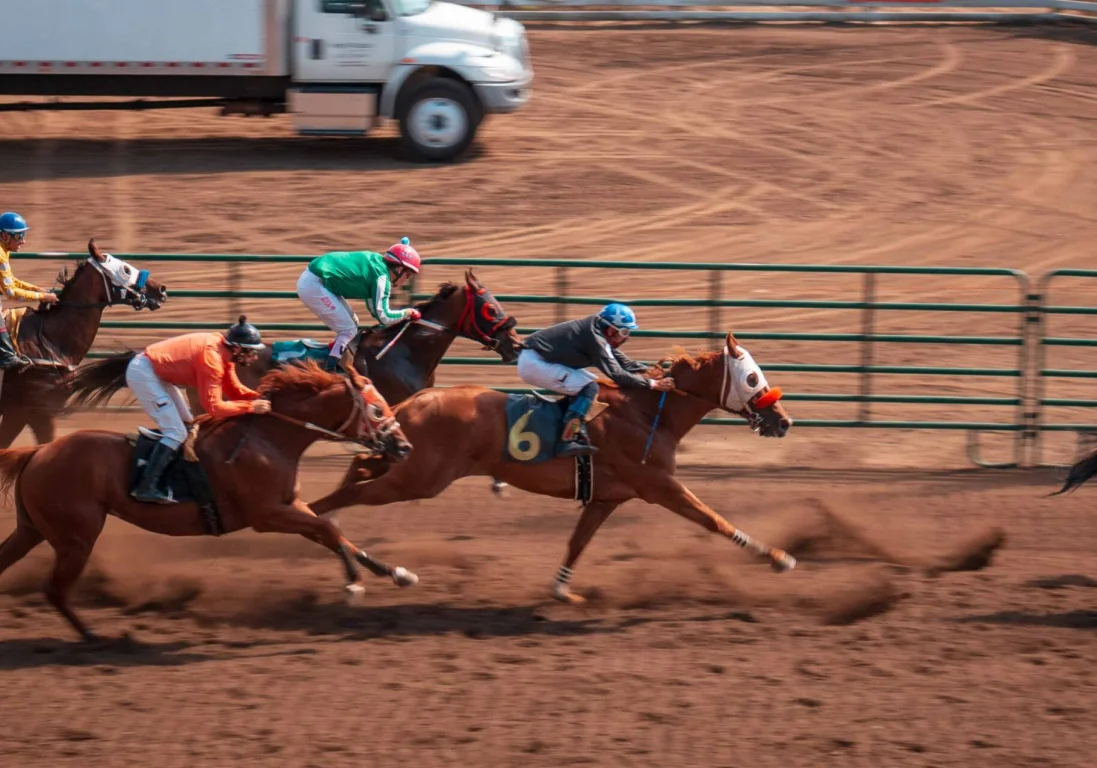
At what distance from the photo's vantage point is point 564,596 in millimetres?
8867

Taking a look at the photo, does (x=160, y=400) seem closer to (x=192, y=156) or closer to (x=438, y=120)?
(x=438, y=120)

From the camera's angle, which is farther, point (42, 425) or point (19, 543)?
point (42, 425)

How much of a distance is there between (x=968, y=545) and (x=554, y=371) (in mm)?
3378

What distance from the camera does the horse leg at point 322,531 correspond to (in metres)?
8.12

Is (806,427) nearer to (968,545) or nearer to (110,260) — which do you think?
(968,545)

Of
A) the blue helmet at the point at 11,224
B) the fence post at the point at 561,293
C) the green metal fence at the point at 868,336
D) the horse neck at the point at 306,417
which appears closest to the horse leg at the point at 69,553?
the horse neck at the point at 306,417

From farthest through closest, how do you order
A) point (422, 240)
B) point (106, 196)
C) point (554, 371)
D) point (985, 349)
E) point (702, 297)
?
1. point (106, 196)
2. point (422, 240)
3. point (702, 297)
4. point (985, 349)
5. point (554, 371)

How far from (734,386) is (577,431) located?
109 centimetres

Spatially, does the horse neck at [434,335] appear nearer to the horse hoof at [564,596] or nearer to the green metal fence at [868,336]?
the green metal fence at [868,336]

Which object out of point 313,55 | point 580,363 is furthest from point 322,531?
→ point 313,55

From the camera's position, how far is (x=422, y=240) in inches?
674

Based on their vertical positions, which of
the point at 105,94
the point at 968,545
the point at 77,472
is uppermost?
the point at 105,94

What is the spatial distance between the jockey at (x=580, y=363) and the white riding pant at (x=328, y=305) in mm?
2033

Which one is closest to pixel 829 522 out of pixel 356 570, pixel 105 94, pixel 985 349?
pixel 356 570
